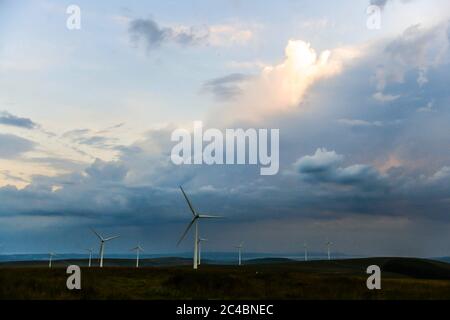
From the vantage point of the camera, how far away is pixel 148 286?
51594 millimetres

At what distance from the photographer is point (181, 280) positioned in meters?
53.0

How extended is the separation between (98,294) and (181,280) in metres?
12.0
